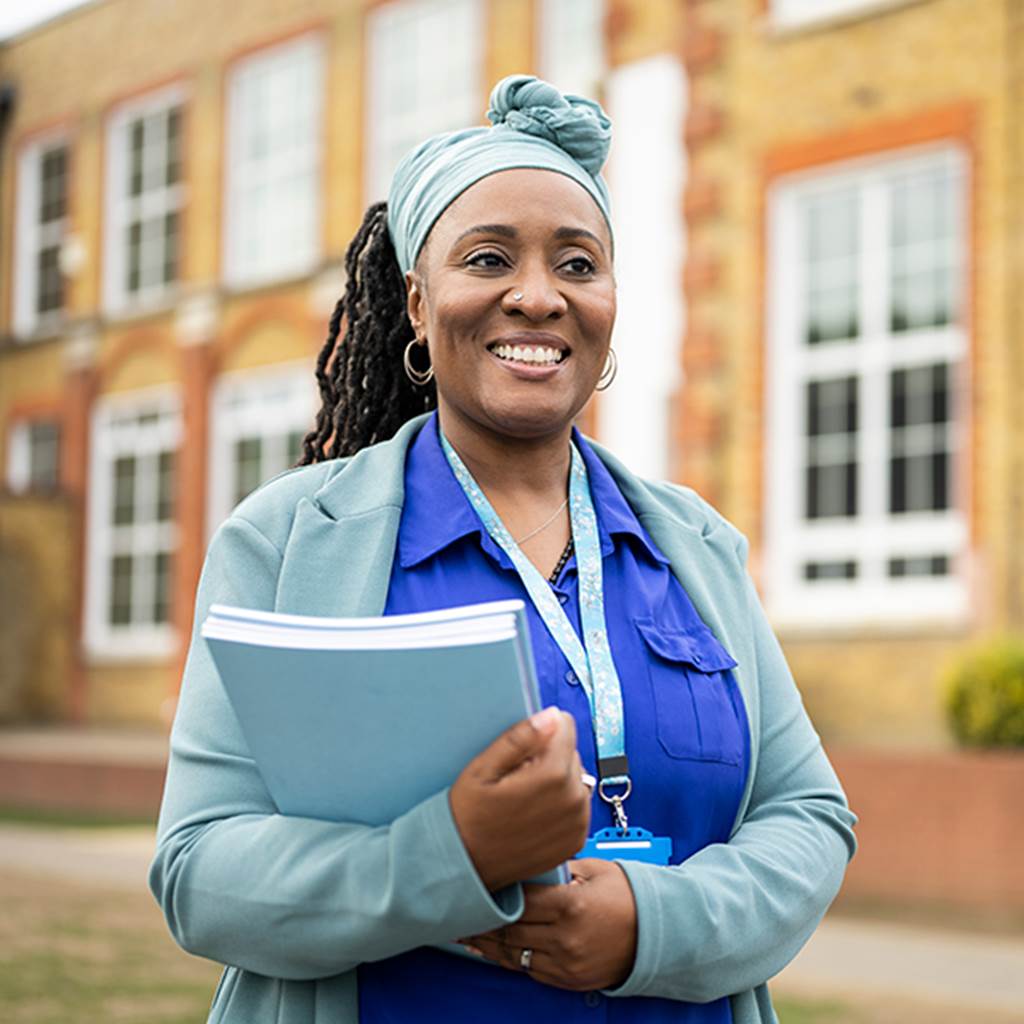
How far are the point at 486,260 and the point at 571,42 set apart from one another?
14.6 metres

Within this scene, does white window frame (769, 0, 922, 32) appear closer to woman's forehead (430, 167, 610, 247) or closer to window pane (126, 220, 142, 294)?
window pane (126, 220, 142, 294)

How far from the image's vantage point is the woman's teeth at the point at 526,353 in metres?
2.07

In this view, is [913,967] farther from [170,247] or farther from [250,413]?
[170,247]

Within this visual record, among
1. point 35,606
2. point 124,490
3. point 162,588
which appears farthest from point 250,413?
point 35,606

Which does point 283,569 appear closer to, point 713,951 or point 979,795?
point 713,951

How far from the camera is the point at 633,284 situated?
15.0m

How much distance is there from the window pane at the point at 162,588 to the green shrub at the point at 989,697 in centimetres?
1207

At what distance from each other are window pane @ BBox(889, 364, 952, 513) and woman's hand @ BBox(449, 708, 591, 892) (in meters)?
11.0

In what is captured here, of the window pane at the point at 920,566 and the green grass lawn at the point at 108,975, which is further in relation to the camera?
the window pane at the point at 920,566

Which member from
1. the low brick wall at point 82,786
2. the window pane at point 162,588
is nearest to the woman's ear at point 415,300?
the low brick wall at point 82,786

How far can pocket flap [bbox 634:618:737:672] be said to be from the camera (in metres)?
2.02

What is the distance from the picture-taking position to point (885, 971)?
7.55m

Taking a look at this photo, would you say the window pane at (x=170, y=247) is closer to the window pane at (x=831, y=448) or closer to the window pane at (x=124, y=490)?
the window pane at (x=124, y=490)

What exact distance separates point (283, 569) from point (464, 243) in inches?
17.3
